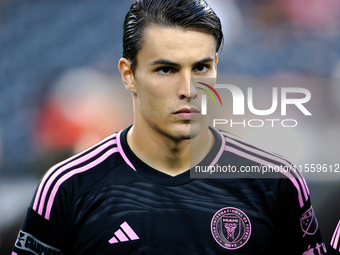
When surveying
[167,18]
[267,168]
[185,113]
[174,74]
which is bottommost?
[267,168]

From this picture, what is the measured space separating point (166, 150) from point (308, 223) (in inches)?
35.8

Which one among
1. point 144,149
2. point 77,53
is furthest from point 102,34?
point 144,149

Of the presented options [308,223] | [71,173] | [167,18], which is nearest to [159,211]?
[71,173]

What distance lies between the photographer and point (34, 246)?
1820 mm

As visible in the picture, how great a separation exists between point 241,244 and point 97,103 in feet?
4.93

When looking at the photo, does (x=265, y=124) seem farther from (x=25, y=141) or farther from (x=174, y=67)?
(x=25, y=141)

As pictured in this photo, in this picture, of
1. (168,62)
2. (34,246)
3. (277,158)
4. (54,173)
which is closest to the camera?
(168,62)

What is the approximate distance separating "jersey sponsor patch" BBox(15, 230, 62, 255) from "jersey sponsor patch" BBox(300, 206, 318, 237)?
1.36 metres

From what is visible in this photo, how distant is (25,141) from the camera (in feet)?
8.64

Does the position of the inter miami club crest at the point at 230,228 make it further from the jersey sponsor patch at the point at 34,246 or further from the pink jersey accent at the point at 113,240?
the jersey sponsor patch at the point at 34,246

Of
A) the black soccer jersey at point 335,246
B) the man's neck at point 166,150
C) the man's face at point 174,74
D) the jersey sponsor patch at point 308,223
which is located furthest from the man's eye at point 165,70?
the black soccer jersey at point 335,246

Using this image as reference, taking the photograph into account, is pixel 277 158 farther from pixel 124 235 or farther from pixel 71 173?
pixel 71 173

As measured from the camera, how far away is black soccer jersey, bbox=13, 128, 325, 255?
5.90ft

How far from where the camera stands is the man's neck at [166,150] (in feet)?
6.19
